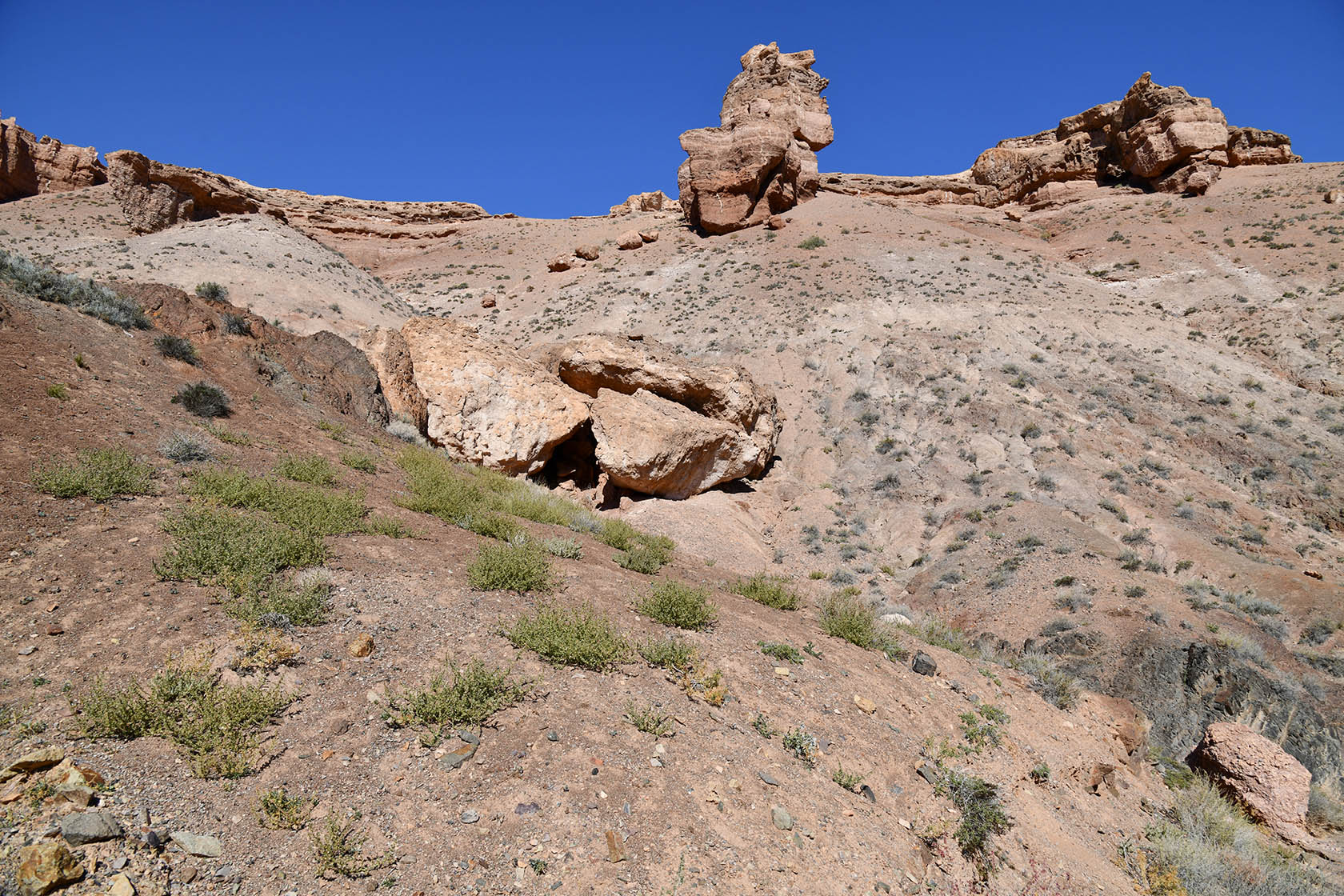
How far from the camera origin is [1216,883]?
4.95 metres

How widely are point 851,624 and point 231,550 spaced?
6.61m

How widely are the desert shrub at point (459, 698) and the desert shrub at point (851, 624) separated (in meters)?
4.22

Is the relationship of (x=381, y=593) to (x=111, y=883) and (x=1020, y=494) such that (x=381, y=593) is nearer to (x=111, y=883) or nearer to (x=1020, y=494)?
(x=111, y=883)

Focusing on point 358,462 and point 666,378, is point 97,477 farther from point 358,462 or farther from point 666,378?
point 666,378

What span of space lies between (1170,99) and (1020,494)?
122ft

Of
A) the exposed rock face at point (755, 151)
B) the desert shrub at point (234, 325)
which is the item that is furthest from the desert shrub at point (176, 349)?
the exposed rock face at point (755, 151)

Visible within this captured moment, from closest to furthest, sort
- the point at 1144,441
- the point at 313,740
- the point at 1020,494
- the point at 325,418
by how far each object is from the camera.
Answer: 1. the point at 313,740
2. the point at 325,418
3. the point at 1020,494
4. the point at 1144,441

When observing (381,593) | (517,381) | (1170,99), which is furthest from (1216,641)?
(1170,99)

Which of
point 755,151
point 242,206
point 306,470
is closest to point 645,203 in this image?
point 755,151

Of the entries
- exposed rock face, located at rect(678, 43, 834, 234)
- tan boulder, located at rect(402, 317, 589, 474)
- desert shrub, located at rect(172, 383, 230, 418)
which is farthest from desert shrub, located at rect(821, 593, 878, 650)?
exposed rock face, located at rect(678, 43, 834, 234)

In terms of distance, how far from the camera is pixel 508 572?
6.25 metres

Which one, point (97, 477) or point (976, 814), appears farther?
point (97, 477)

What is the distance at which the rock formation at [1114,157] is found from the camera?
35.8 metres

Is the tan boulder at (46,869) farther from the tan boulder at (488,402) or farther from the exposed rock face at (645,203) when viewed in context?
the exposed rock face at (645,203)
